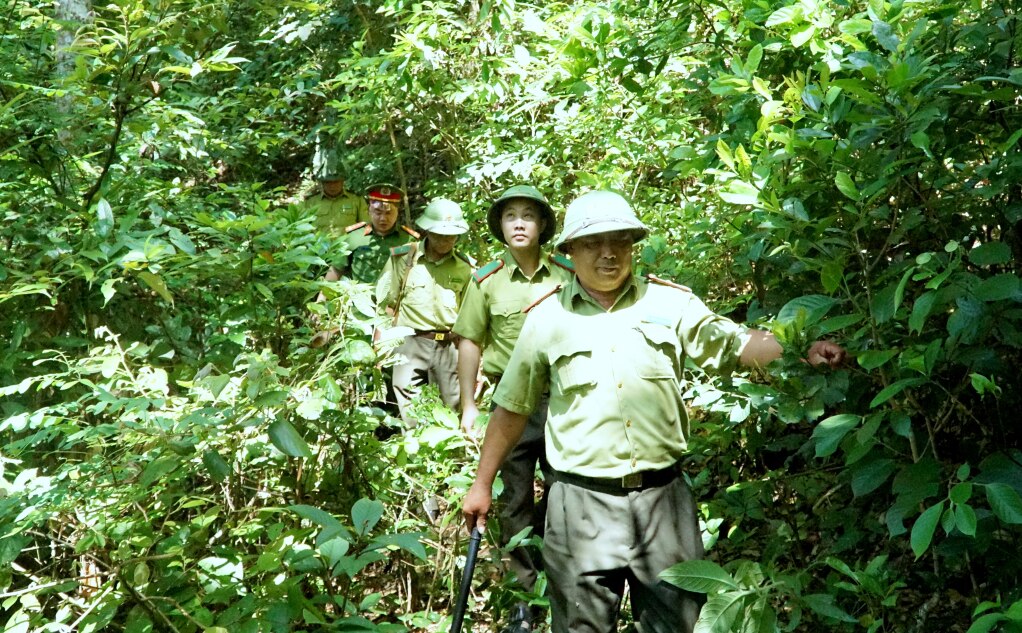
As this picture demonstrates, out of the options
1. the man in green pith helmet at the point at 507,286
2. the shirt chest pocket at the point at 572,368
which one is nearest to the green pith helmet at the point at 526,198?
the man in green pith helmet at the point at 507,286

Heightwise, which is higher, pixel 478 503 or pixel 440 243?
pixel 478 503

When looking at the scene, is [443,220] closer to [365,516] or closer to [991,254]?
[365,516]

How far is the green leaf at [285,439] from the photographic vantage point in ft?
12.1

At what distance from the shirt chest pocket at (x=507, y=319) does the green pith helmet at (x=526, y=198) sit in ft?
1.67

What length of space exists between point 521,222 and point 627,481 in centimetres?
261

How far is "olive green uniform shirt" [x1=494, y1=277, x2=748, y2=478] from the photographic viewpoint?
380cm

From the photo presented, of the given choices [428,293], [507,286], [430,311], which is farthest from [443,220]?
[507,286]

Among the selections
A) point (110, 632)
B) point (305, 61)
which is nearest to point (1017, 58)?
point (110, 632)

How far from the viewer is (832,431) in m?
3.20

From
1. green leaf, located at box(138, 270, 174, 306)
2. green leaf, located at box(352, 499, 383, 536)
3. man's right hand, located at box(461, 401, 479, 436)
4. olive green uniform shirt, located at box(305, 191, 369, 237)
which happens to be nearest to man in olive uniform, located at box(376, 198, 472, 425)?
man's right hand, located at box(461, 401, 479, 436)

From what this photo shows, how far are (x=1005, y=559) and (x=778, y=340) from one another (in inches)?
40.8

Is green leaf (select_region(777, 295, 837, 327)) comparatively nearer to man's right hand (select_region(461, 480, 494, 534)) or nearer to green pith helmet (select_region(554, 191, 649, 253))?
green pith helmet (select_region(554, 191, 649, 253))

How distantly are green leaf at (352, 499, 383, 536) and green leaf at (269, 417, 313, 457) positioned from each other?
0.40 metres

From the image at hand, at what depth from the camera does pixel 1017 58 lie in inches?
126
